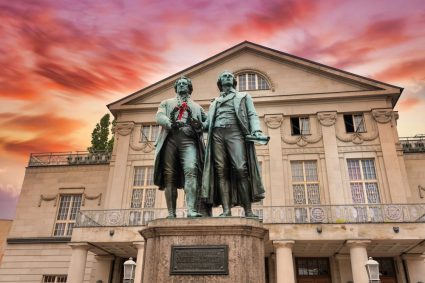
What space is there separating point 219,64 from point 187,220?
2288 cm

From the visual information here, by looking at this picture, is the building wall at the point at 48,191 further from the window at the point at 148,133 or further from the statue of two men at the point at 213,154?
the statue of two men at the point at 213,154

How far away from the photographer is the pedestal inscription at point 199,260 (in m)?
5.30

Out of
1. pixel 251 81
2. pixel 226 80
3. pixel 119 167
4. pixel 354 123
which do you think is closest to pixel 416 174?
pixel 354 123

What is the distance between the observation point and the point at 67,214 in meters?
25.9

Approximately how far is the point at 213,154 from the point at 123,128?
68.3 ft

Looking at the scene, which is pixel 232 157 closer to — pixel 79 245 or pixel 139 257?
pixel 139 257

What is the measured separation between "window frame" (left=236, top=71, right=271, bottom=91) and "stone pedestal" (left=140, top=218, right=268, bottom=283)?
21499 mm

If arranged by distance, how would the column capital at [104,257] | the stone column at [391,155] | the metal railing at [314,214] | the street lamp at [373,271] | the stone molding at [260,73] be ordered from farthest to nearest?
1. the stone molding at [260,73]
2. the column capital at [104,257]
3. the stone column at [391,155]
4. the metal railing at [314,214]
5. the street lamp at [373,271]

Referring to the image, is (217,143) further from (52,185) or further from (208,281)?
(52,185)

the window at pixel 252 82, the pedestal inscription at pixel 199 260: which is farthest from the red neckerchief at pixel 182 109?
the window at pixel 252 82

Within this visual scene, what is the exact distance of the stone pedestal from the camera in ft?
17.3

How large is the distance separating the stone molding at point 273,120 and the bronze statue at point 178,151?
18356 mm

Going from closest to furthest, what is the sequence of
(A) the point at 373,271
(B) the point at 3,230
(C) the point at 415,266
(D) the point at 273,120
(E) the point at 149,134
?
(A) the point at 373,271, (C) the point at 415,266, (D) the point at 273,120, (E) the point at 149,134, (B) the point at 3,230

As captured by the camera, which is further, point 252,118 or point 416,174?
point 416,174
